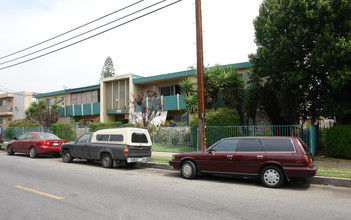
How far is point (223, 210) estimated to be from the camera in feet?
17.1

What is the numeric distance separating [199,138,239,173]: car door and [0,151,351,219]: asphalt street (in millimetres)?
442

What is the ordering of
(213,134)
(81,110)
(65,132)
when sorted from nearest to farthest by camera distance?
(213,134) → (65,132) → (81,110)

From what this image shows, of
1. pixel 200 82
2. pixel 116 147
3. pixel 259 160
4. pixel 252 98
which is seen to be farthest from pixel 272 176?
pixel 252 98

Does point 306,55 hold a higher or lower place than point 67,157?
higher

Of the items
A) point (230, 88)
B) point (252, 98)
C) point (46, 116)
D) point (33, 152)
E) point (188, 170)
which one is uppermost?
point (230, 88)

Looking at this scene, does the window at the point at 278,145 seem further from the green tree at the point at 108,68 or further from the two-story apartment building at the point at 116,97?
the green tree at the point at 108,68

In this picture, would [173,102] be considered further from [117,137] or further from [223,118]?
[117,137]

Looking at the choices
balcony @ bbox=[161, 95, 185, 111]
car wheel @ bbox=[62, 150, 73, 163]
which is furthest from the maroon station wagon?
balcony @ bbox=[161, 95, 185, 111]

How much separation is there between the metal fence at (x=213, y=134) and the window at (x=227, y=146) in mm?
4908

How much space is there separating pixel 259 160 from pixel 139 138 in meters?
5.32

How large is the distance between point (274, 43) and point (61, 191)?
11.5 meters

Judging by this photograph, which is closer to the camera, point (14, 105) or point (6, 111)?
point (14, 105)

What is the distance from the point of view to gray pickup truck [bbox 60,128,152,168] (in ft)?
34.7

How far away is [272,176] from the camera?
7.43 meters
